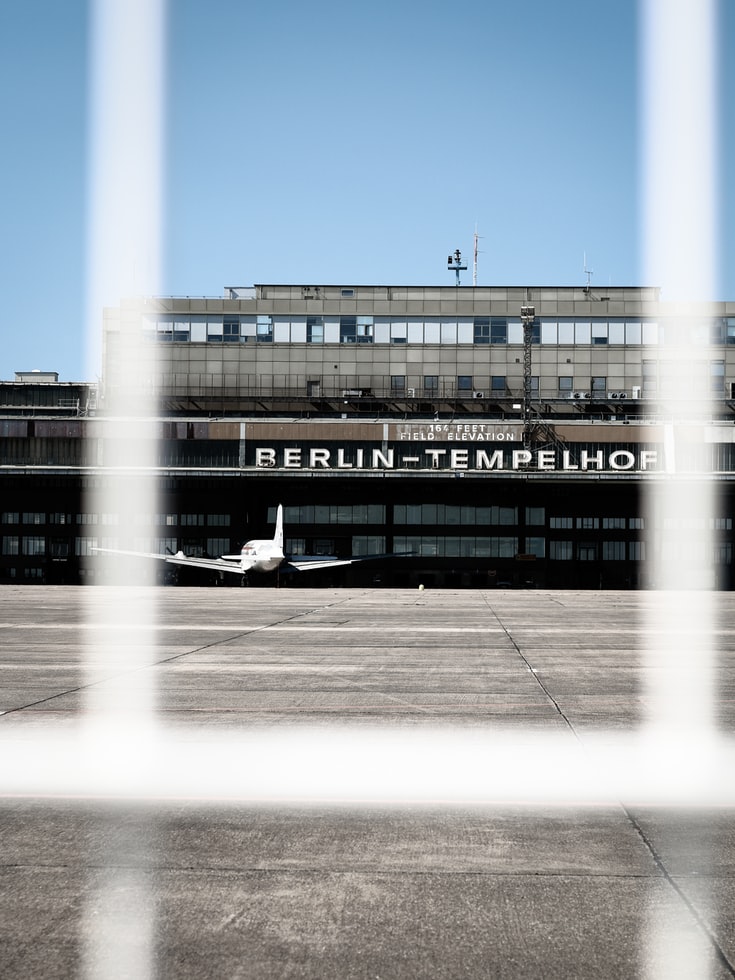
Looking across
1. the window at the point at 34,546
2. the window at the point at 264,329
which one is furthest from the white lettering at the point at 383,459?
the window at the point at 34,546

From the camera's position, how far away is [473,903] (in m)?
6.70

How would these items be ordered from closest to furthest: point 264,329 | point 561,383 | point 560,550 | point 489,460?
point 489,460 < point 560,550 < point 561,383 < point 264,329

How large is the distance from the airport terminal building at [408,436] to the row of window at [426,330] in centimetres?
22

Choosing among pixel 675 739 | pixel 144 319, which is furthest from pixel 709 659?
pixel 144 319

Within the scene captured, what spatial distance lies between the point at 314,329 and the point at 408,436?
1951 centimetres

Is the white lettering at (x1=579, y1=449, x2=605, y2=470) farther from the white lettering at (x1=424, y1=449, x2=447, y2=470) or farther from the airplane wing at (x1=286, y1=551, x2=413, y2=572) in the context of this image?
the airplane wing at (x1=286, y1=551, x2=413, y2=572)

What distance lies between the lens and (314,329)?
3871 inches

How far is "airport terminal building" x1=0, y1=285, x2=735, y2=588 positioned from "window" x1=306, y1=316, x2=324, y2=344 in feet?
0.51

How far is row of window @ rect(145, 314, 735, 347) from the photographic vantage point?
315ft

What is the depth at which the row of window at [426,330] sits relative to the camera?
9612 centimetres

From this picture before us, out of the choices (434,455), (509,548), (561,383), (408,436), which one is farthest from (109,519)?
(561,383)

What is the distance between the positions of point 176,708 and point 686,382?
89.5 m

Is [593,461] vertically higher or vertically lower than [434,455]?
lower

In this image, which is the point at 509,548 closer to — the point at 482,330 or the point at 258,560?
the point at 482,330
